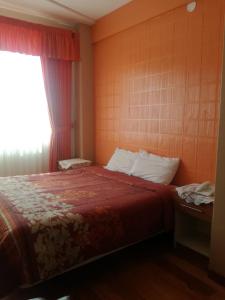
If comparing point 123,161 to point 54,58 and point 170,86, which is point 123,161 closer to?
point 170,86

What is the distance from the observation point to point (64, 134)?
3938 mm

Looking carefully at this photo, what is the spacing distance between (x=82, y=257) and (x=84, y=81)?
2.88 m

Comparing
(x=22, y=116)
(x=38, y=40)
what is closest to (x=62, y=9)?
(x=38, y=40)

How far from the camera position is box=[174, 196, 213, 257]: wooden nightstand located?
2061mm

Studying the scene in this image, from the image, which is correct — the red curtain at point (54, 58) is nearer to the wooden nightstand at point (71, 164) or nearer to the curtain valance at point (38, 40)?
the curtain valance at point (38, 40)

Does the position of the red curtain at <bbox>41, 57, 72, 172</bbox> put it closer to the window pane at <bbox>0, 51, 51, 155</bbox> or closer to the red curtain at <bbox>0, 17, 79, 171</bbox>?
the red curtain at <bbox>0, 17, 79, 171</bbox>

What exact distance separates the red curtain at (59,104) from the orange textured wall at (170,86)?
22.9 inches

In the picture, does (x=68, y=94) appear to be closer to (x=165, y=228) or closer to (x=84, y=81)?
(x=84, y=81)

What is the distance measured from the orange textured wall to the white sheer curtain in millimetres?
978

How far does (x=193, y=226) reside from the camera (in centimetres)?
249

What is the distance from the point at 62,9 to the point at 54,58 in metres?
0.65

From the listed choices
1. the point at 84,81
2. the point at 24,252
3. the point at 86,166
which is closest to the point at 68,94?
the point at 84,81

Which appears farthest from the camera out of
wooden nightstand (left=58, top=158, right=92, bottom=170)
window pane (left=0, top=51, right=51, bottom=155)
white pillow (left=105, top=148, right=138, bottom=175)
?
wooden nightstand (left=58, top=158, right=92, bottom=170)

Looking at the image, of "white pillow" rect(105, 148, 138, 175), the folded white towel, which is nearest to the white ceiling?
"white pillow" rect(105, 148, 138, 175)
